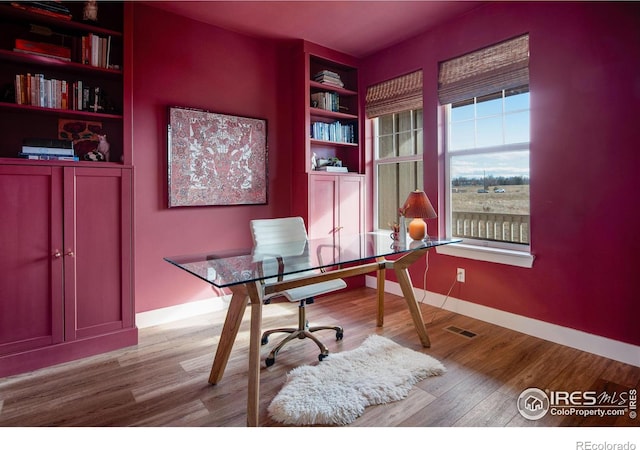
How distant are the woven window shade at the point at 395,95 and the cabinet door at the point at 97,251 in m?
2.62

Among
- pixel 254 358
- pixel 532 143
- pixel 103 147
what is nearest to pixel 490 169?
pixel 532 143

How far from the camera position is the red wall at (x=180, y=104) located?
292cm

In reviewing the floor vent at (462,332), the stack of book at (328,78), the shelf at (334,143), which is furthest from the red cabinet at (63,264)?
the floor vent at (462,332)

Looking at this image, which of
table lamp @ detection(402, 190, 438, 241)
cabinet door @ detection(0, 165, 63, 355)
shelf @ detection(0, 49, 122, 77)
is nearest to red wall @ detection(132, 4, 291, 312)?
shelf @ detection(0, 49, 122, 77)

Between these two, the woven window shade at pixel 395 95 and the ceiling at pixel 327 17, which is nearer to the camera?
the ceiling at pixel 327 17

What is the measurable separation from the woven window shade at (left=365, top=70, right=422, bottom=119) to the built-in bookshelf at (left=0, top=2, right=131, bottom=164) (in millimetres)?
2475

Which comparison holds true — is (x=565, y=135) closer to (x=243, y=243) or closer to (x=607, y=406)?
(x=607, y=406)

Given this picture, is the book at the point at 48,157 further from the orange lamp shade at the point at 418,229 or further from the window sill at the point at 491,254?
the window sill at the point at 491,254

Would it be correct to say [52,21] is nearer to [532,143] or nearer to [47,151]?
[47,151]

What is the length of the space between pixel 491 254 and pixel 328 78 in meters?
2.44

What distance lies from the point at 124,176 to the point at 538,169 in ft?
10.1

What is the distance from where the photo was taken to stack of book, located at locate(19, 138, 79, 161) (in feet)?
7.28

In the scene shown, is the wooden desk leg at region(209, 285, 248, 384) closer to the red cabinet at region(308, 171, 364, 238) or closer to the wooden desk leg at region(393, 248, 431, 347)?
the wooden desk leg at region(393, 248, 431, 347)

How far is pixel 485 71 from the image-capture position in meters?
2.93
